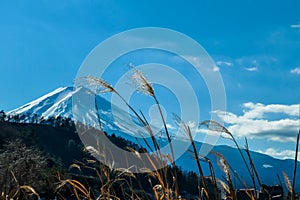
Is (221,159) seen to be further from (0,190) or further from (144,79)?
(0,190)

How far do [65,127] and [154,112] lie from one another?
134758 millimetres

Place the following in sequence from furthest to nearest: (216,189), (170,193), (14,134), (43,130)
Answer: (43,130) < (14,134) < (170,193) < (216,189)

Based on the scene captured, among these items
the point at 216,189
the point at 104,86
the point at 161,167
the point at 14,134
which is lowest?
the point at 216,189

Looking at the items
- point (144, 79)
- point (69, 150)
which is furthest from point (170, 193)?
point (69, 150)

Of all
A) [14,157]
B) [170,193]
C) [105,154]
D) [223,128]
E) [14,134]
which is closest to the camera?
[223,128]

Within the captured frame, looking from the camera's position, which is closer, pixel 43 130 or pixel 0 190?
pixel 0 190

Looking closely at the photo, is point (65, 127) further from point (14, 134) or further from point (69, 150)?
point (14, 134)

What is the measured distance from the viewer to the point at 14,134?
3780 inches

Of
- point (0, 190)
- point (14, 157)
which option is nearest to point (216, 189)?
point (0, 190)

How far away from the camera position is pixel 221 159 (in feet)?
6.06

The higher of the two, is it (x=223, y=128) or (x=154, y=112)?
(x=154, y=112)

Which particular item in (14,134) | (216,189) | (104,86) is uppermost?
(14,134)

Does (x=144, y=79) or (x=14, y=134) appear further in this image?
(x=14, y=134)

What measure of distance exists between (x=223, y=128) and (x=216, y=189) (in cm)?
31
